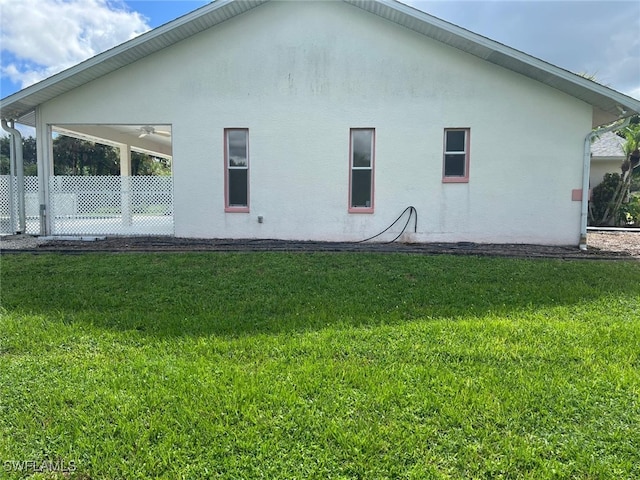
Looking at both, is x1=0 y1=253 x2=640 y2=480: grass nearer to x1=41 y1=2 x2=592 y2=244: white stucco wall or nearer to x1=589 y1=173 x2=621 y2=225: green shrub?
x1=41 y1=2 x2=592 y2=244: white stucco wall

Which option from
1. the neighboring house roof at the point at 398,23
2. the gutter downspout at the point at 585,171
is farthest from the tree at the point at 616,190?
the gutter downspout at the point at 585,171

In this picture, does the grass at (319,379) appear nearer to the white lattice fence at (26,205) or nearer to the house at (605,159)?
the white lattice fence at (26,205)

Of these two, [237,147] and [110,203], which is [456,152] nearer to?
[237,147]

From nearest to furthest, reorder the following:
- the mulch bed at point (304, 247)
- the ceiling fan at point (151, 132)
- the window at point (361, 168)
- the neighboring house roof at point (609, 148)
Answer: the mulch bed at point (304, 247), the window at point (361, 168), the ceiling fan at point (151, 132), the neighboring house roof at point (609, 148)

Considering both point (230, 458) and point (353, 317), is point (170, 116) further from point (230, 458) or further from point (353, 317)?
point (230, 458)

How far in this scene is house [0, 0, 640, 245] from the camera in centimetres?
952

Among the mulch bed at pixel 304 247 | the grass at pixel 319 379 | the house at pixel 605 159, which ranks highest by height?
the house at pixel 605 159

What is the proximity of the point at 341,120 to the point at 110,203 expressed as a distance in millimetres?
6156

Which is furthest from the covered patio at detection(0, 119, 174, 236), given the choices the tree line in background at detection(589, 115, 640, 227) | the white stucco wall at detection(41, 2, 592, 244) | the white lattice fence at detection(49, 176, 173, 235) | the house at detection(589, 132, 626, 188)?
the house at detection(589, 132, 626, 188)

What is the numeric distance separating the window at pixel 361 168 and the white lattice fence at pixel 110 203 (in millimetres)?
4521

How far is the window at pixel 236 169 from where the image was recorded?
33.0 ft

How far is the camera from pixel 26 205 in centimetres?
1067

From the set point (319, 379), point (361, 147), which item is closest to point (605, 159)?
point (361, 147)

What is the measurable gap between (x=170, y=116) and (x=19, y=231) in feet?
16.5
